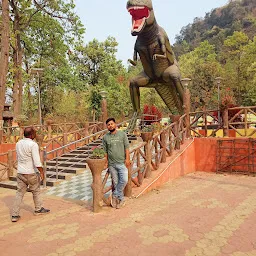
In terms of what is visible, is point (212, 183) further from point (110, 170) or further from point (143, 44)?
point (143, 44)

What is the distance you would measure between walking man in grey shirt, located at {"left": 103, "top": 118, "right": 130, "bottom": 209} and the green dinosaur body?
16.8 ft

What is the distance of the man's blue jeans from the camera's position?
495 centimetres

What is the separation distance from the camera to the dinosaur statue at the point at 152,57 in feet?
29.1

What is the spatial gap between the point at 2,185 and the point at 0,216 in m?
3.28

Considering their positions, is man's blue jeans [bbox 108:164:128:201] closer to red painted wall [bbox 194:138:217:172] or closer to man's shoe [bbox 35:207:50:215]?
man's shoe [bbox 35:207:50:215]

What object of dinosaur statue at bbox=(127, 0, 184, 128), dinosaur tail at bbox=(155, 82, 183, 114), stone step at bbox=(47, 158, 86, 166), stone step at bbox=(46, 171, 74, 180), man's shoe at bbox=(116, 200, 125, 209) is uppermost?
dinosaur statue at bbox=(127, 0, 184, 128)

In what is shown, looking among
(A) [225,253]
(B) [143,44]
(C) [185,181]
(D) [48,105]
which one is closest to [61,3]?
(D) [48,105]

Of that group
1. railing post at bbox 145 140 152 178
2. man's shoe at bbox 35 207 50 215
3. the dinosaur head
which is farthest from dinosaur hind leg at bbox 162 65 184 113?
man's shoe at bbox 35 207 50 215

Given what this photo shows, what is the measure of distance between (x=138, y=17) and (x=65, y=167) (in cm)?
554

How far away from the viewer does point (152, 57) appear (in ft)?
32.2

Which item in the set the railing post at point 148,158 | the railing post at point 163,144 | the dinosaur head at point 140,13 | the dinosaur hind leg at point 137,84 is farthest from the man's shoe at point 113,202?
the dinosaur hind leg at point 137,84

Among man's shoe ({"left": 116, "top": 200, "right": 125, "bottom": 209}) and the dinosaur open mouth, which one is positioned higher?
the dinosaur open mouth

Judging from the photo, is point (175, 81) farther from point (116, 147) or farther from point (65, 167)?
point (116, 147)

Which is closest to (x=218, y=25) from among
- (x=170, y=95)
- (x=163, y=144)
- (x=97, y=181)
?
(x=170, y=95)
